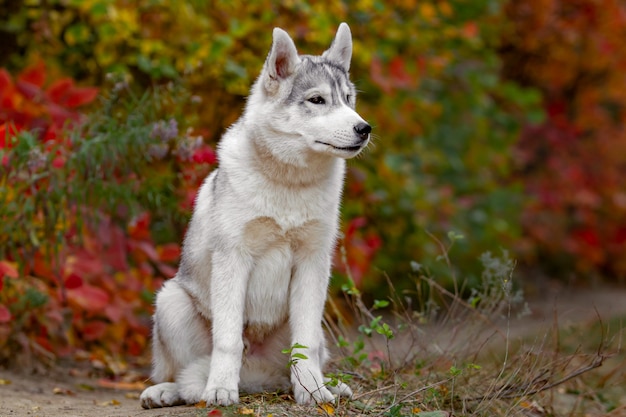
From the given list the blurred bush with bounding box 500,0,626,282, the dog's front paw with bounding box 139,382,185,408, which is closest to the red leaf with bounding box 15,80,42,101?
the dog's front paw with bounding box 139,382,185,408

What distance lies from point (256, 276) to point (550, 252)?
801cm

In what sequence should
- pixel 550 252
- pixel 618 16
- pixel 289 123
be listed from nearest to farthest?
pixel 289 123, pixel 618 16, pixel 550 252

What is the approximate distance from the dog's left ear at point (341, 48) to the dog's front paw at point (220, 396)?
5.66ft

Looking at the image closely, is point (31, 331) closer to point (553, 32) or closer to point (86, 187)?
point (86, 187)

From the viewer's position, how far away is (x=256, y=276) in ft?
13.9

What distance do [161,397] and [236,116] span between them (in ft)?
11.5

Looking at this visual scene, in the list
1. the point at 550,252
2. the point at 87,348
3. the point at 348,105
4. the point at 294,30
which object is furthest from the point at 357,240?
the point at 550,252

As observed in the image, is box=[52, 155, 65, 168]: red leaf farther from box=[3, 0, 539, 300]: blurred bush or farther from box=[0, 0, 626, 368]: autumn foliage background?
box=[3, 0, 539, 300]: blurred bush

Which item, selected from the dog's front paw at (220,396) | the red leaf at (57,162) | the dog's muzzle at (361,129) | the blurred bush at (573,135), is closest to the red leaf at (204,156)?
the red leaf at (57,162)

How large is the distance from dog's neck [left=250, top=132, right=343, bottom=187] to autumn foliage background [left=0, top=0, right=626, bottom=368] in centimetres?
61

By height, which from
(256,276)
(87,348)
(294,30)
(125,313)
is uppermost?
(294,30)

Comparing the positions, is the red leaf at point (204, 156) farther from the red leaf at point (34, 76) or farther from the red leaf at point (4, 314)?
the red leaf at point (4, 314)

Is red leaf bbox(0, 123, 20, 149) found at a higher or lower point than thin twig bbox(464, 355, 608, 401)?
higher

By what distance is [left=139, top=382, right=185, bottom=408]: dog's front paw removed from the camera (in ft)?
14.3
